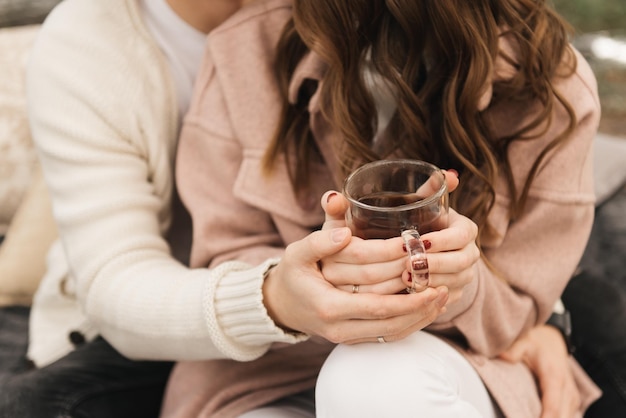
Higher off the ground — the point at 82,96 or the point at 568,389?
the point at 82,96

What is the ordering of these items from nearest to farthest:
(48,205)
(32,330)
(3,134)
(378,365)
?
(378,365) → (32,330) → (48,205) → (3,134)

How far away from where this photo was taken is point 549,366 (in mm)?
1153

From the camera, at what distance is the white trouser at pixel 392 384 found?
886mm

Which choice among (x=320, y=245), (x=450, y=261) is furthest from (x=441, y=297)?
(x=320, y=245)

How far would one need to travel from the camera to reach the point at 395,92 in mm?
1046

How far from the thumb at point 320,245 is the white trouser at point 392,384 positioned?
159 millimetres

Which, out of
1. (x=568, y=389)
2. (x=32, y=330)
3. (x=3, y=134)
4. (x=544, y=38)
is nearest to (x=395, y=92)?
(x=544, y=38)

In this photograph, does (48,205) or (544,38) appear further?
(48,205)

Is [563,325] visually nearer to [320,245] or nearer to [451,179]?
[451,179]

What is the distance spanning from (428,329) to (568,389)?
28 cm

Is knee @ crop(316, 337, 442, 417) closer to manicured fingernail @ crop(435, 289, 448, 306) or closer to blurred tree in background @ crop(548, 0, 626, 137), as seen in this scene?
manicured fingernail @ crop(435, 289, 448, 306)

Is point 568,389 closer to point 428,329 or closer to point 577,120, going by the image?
point 428,329

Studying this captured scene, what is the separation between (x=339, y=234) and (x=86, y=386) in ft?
2.02

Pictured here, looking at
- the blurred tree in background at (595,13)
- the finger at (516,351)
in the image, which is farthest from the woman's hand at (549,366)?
the blurred tree in background at (595,13)
